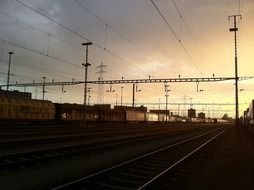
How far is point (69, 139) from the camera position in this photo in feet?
88.8

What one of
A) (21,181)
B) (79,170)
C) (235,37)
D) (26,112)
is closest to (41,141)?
(79,170)

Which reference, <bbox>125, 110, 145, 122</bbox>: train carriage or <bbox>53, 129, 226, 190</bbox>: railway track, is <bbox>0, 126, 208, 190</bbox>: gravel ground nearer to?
<bbox>53, 129, 226, 190</bbox>: railway track

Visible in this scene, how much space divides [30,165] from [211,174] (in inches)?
267

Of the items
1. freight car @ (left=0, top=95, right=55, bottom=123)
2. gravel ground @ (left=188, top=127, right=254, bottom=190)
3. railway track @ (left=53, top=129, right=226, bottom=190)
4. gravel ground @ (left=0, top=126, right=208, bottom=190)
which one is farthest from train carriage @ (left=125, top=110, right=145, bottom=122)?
railway track @ (left=53, top=129, right=226, bottom=190)

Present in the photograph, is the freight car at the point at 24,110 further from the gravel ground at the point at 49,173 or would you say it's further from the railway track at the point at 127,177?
the railway track at the point at 127,177

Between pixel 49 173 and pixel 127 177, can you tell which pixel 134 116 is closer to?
pixel 49 173

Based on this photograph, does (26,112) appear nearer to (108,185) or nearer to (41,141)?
(41,141)

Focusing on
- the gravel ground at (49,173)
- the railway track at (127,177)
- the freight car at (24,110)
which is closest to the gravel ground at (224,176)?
the railway track at (127,177)

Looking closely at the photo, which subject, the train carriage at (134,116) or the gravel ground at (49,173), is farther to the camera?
the train carriage at (134,116)

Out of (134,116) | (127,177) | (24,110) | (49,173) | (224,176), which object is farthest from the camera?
(134,116)

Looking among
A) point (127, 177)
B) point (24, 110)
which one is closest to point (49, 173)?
point (127, 177)

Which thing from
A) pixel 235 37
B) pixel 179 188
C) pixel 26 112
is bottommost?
pixel 179 188

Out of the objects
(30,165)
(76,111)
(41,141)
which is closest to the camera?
(30,165)

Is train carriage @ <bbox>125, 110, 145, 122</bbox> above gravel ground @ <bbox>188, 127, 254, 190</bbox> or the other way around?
above
